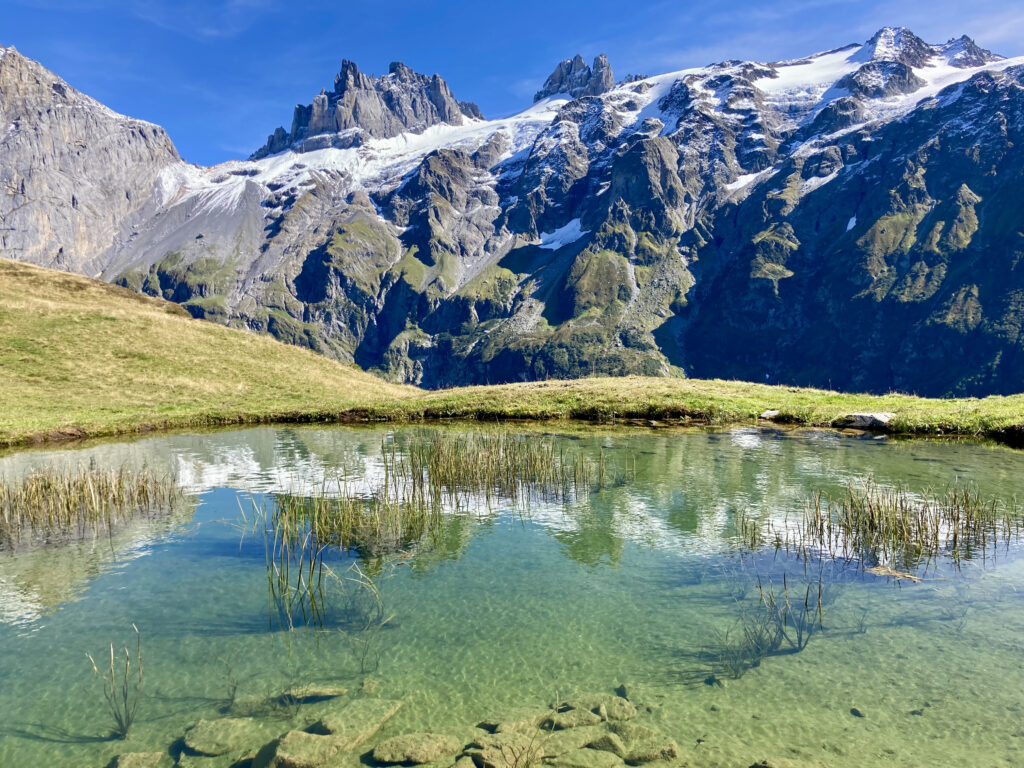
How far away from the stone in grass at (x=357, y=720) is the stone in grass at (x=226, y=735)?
924mm

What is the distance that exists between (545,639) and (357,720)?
4.70 m

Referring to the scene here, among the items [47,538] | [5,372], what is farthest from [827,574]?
[5,372]

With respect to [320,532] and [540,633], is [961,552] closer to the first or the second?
[540,633]

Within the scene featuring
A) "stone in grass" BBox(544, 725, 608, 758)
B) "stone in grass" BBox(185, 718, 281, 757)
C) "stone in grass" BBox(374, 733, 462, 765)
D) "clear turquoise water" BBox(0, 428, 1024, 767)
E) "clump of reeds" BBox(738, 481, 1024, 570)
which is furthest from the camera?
"clump of reeds" BBox(738, 481, 1024, 570)

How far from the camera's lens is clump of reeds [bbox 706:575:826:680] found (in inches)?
508

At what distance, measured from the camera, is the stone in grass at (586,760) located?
9.72 m

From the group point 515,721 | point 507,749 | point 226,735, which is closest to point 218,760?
point 226,735

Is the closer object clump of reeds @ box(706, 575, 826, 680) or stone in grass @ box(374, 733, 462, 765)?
stone in grass @ box(374, 733, 462, 765)

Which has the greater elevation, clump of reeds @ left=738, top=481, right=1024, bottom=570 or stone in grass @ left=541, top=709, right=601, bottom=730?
clump of reeds @ left=738, top=481, right=1024, bottom=570

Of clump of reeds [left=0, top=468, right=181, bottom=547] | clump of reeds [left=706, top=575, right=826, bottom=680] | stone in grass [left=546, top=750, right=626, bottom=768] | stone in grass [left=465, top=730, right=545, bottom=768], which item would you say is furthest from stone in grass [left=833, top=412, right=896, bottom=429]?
clump of reeds [left=0, top=468, right=181, bottom=547]

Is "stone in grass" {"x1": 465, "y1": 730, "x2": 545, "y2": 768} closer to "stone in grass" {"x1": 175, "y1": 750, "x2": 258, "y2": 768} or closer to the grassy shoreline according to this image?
"stone in grass" {"x1": 175, "y1": 750, "x2": 258, "y2": 768}

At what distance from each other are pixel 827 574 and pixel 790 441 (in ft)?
90.8

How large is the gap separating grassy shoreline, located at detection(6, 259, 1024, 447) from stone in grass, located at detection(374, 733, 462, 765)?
1782 inches

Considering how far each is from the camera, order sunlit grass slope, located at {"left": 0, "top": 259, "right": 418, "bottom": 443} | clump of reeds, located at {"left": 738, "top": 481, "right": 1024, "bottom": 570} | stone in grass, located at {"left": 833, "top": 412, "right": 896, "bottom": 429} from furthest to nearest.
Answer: sunlit grass slope, located at {"left": 0, "top": 259, "right": 418, "bottom": 443}
stone in grass, located at {"left": 833, "top": 412, "right": 896, "bottom": 429}
clump of reeds, located at {"left": 738, "top": 481, "right": 1024, "bottom": 570}
